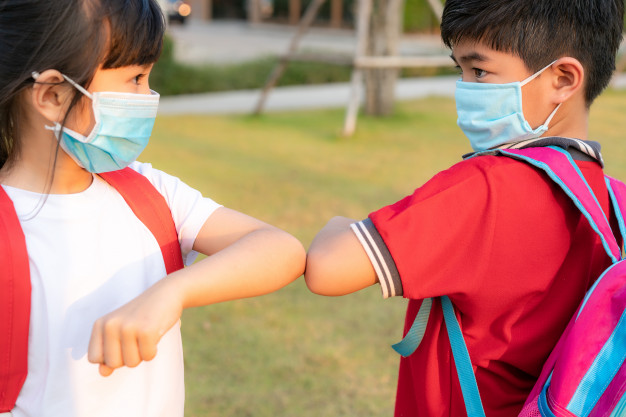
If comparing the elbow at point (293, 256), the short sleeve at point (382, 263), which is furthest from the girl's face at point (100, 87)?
the short sleeve at point (382, 263)

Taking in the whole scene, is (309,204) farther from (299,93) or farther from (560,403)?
(299,93)

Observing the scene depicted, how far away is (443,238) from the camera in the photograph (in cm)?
120

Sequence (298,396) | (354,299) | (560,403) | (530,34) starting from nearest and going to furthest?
1. (560,403)
2. (530,34)
3. (298,396)
4. (354,299)

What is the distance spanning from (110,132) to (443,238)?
2.07 ft

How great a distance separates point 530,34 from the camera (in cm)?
136

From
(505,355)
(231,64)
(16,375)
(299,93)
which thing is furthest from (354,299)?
(231,64)

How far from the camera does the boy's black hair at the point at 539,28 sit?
136 centimetres

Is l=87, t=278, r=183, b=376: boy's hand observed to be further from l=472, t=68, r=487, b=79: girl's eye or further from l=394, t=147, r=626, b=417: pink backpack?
l=472, t=68, r=487, b=79: girl's eye

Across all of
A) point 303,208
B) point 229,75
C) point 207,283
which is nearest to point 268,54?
point 229,75

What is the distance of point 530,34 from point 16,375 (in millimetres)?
1129

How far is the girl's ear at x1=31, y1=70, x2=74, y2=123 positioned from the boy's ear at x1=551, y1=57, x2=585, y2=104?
926mm

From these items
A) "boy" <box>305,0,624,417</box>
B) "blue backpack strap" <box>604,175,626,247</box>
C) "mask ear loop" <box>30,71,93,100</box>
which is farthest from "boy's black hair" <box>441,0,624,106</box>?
"mask ear loop" <box>30,71,93,100</box>

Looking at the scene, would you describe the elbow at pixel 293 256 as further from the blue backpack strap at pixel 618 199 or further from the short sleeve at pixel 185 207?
the blue backpack strap at pixel 618 199

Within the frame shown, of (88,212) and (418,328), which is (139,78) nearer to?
(88,212)
